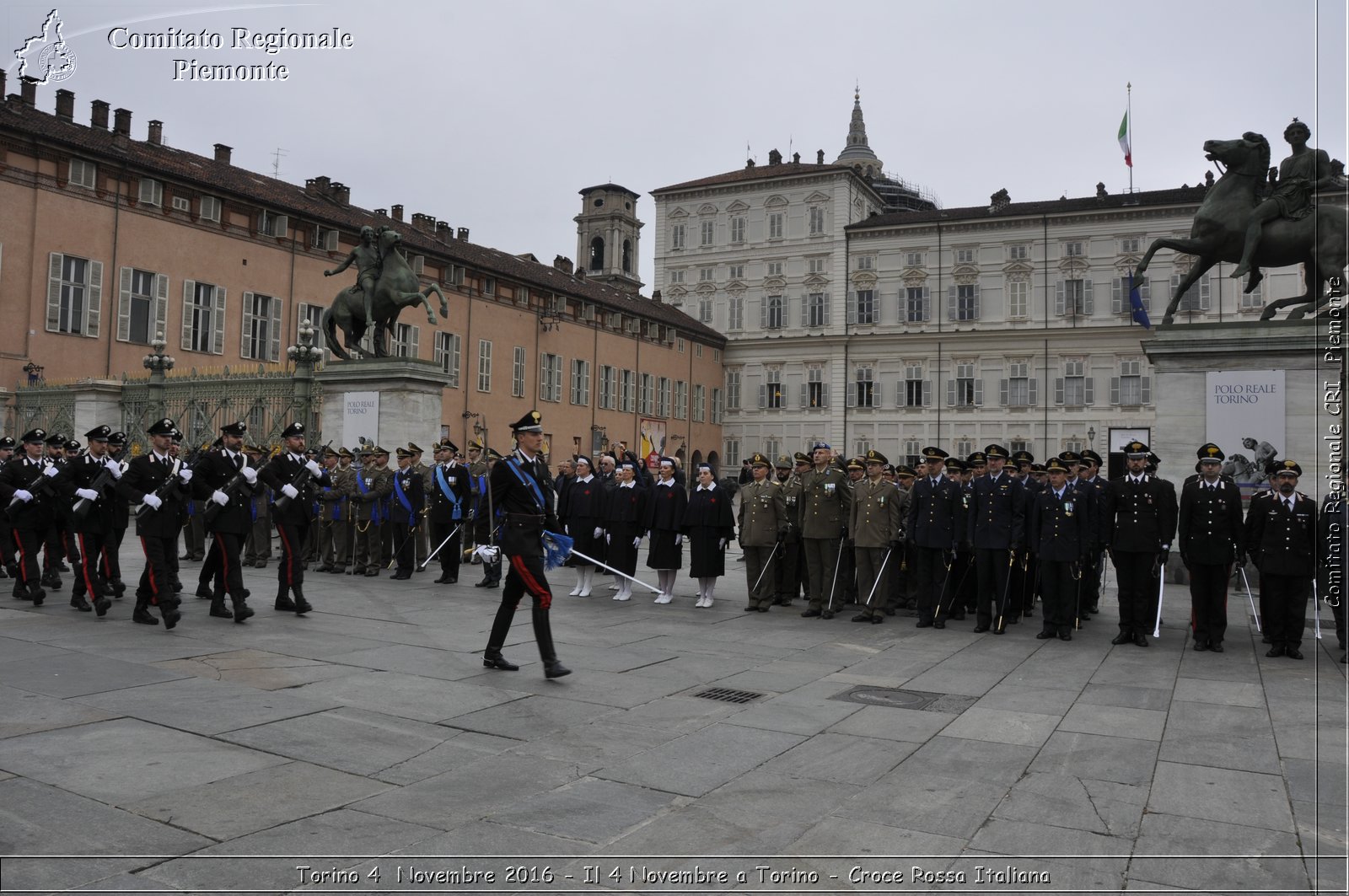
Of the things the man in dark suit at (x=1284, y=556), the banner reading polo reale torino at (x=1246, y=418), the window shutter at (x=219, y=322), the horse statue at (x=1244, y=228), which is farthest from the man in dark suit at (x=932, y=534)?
the window shutter at (x=219, y=322)

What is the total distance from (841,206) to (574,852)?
5861 centimetres

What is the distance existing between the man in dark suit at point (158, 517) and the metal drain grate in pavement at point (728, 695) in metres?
5.30

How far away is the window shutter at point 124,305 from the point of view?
2933 centimetres

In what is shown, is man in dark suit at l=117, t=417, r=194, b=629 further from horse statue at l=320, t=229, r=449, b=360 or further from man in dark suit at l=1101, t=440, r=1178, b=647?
man in dark suit at l=1101, t=440, r=1178, b=647

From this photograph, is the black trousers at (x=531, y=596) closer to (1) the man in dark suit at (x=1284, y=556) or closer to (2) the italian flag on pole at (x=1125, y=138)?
(1) the man in dark suit at (x=1284, y=556)

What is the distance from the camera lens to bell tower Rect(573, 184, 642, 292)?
7719 cm

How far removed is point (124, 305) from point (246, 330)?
430cm

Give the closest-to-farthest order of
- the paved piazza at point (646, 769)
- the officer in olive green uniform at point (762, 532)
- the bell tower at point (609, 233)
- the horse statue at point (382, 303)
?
the paved piazza at point (646, 769), the officer in olive green uniform at point (762, 532), the horse statue at point (382, 303), the bell tower at point (609, 233)

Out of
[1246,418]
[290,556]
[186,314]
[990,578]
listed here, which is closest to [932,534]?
[990,578]

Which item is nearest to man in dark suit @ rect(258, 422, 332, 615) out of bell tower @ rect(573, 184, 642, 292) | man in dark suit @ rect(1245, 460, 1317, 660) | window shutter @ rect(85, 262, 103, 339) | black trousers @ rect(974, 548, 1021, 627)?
black trousers @ rect(974, 548, 1021, 627)

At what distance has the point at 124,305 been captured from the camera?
29.5 meters

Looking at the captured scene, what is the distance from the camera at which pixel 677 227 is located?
64.1 meters

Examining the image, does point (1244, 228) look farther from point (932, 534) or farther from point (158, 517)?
point (158, 517)

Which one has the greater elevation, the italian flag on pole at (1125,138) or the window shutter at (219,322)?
the italian flag on pole at (1125,138)
